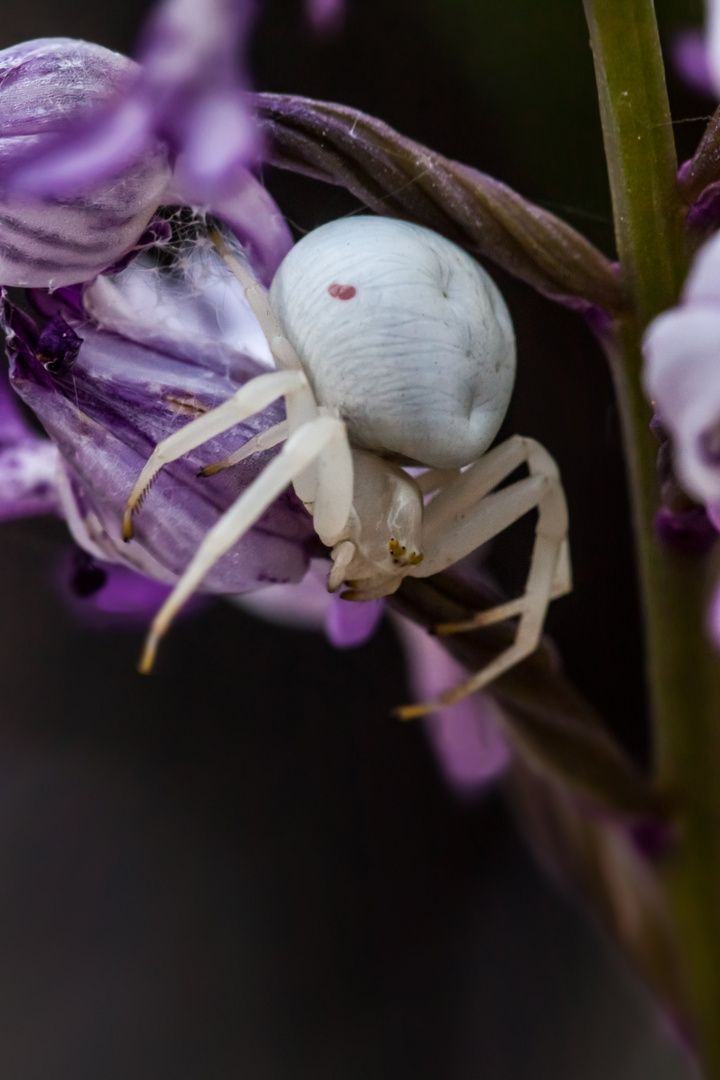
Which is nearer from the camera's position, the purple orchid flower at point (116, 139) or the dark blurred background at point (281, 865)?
the purple orchid flower at point (116, 139)

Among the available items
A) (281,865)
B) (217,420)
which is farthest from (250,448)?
(281,865)

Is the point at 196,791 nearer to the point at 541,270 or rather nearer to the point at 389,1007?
the point at 389,1007

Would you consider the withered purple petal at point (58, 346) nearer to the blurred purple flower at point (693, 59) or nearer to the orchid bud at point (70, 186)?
the orchid bud at point (70, 186)

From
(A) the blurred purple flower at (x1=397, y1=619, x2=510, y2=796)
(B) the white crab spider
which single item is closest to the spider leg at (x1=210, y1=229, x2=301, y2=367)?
(B) the white crab spider

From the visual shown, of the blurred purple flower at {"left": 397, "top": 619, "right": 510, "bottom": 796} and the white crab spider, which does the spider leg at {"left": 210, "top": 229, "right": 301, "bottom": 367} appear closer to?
the white crab spider

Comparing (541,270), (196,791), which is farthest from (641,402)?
(196,791)

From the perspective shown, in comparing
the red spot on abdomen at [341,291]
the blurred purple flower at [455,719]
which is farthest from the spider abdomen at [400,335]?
the blurred purple flower at [455,719]
